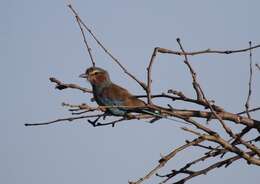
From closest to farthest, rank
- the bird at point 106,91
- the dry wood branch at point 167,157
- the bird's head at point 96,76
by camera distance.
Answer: the dry wood branch at point 167,157 → the bird at point 106,91 → the bird's head at point 96,76

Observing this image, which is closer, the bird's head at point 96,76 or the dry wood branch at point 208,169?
the dry wood branch at point 208,169

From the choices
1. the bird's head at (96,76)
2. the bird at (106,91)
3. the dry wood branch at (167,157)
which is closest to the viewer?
the dry wood branch at (167,157)

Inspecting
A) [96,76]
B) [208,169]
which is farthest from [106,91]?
[208,169]

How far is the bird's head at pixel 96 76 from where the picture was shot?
789 centimetres

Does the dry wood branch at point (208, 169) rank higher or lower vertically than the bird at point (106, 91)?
lower

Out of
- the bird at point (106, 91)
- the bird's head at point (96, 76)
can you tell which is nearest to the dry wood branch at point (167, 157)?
the bird at point (106, 91)

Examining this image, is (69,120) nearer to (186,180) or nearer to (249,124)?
(186,180)

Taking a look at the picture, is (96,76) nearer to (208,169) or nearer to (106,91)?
(106,91)

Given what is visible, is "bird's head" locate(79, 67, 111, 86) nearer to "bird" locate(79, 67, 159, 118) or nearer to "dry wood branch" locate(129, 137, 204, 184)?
"bird" locate(79, 67, 159, 118)

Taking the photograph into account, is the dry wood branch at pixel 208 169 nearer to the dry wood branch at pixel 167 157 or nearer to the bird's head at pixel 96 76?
the dry wood branch at pixel 167 157

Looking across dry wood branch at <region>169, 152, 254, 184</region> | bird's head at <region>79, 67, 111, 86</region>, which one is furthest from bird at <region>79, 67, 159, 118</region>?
dry wood branch at <region>169, 152, 254, 184</region>

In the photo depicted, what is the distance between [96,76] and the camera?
25.9ft

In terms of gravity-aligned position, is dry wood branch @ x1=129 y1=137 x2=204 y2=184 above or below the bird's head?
below

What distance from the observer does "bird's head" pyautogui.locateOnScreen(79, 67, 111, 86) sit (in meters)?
7.89
